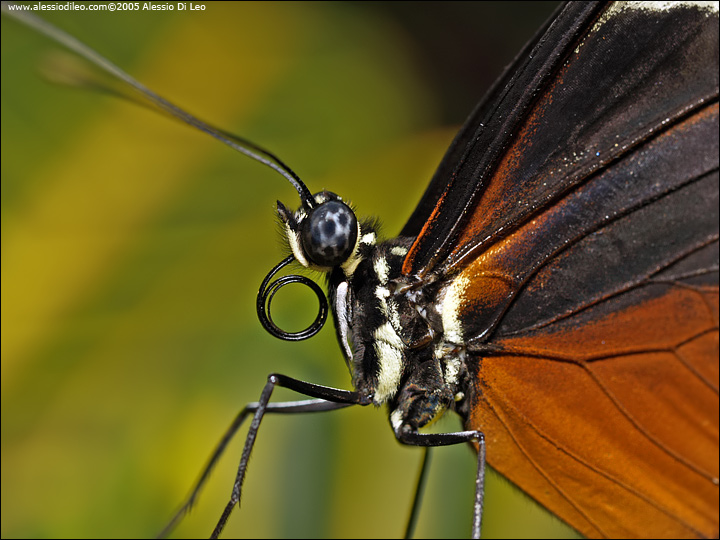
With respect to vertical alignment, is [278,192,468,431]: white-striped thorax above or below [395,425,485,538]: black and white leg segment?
above

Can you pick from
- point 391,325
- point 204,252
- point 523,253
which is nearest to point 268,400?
point 391,325

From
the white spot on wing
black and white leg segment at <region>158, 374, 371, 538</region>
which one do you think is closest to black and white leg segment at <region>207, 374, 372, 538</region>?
black and white leg segment at <region>158, 374, 371, 538</region>

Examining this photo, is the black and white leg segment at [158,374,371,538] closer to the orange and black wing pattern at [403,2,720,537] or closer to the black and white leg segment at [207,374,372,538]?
the black and white leg segment at [207,374,372,538]

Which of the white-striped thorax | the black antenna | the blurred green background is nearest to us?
the black antenna

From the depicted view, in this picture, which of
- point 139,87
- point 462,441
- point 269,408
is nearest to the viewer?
point 139,87

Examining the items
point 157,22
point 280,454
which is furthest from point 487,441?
point 157,22

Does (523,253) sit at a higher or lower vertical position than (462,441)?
higher

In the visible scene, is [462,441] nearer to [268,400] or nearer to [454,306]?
[454,306]

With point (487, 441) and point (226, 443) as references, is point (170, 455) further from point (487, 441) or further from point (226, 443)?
point (487, 441)

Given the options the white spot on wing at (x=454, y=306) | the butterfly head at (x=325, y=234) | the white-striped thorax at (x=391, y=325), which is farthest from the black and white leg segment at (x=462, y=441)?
the butterfly head at (x=325, y=234)
